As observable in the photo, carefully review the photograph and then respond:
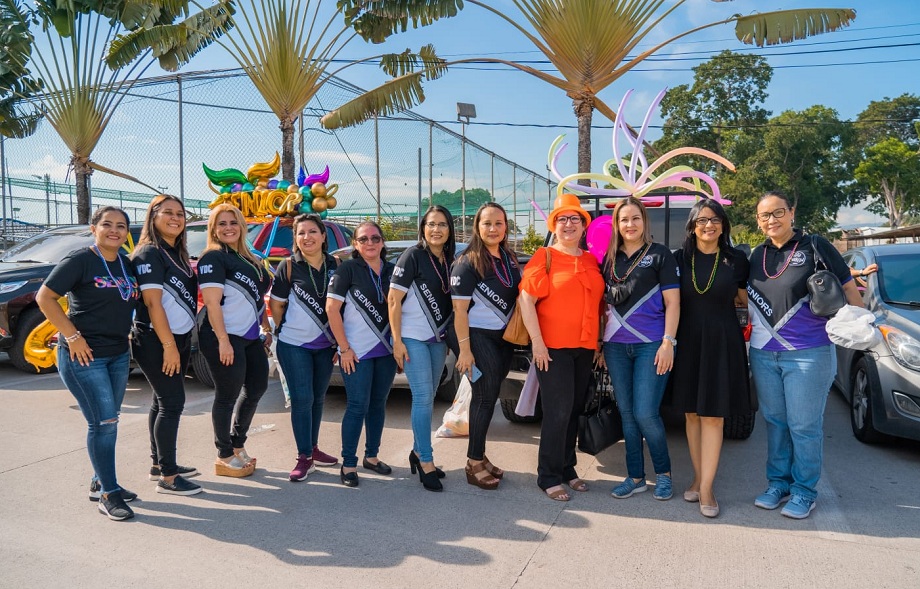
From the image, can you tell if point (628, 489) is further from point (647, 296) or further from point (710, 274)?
point (710, 274)

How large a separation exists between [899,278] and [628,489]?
3.21m

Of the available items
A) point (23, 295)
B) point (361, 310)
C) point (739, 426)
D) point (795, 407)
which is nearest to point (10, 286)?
point (23, 295)

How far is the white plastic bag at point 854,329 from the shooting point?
11.0 ft

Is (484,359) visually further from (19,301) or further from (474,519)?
(19,301)

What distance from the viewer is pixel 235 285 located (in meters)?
4.06

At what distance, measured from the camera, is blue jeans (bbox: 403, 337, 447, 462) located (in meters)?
4.09

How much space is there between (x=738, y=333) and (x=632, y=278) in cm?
67

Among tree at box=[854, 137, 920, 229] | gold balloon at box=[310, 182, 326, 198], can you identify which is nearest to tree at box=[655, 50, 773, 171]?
tree at box=[854, 137, 920, 229]

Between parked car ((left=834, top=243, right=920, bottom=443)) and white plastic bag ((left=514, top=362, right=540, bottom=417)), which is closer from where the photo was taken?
white plastic bag ((left=514, top=362, right=540, bottom=417))

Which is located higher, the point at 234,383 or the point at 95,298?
the point at 95,298

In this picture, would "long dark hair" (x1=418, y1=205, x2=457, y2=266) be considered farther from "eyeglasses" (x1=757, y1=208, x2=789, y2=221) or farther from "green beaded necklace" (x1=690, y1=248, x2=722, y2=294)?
"eyeglasses" (x1=757, y1=208, x2=789, y2=221)

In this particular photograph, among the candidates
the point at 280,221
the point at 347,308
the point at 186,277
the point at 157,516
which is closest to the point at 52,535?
the point at 157,516

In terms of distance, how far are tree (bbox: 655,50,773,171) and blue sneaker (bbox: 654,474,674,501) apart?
3431cm

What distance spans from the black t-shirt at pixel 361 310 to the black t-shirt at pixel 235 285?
0.51 meters
